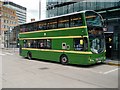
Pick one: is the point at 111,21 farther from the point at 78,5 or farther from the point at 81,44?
the point at 78,5

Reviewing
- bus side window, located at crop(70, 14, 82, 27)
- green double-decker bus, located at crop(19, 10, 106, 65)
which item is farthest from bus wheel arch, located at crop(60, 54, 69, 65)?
bus side window, located at crop(70, 14, 82, 27)

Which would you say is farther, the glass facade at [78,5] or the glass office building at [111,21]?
the glass facade at [78,5]

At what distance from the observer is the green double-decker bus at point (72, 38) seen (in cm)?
1334

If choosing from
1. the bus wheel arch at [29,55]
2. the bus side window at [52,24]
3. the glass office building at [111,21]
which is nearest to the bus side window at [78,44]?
the bus side window at [52,24]

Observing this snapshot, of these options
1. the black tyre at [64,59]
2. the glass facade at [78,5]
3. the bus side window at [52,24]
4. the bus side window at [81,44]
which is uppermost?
the glass facade at [78,5]

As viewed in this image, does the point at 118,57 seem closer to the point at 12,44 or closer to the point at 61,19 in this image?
the point at 61,19

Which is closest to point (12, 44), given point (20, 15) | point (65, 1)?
point (65, 1)

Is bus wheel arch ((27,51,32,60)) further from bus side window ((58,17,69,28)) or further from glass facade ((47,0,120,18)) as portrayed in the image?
glass facade ((47,0,120,18))

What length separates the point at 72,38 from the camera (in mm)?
14281

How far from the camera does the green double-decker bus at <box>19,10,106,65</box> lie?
13.3 m

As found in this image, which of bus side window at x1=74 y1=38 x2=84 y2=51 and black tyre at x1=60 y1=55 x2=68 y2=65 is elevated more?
bus side window at x1=74 y1=38 x2=84 y2=51

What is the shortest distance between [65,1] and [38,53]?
36.2ft

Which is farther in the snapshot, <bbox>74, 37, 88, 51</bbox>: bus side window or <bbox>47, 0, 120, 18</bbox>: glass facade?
<bbox>47, 0, 120, 18</bbox>: glass facade

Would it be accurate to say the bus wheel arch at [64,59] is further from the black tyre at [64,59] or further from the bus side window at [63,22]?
the bus side window at [63,22]
